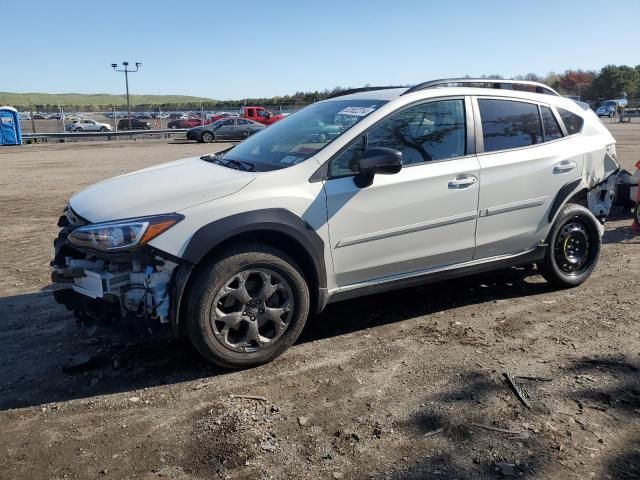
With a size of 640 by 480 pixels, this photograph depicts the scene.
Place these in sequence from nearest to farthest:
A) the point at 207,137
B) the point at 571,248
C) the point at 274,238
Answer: the point at 274,238
the point at 571,248
the point at 207,137

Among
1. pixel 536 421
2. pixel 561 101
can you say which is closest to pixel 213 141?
pixel 561 101

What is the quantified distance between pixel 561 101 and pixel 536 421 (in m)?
3.34

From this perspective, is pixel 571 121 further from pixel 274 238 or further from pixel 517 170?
pixel 274 238

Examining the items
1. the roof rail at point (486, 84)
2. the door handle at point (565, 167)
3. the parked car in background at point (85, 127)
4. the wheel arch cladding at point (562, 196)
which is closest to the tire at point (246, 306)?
the roof rail at point (486, 84)

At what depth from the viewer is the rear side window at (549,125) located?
16.9 ft

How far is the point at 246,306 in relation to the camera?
3828 millimetres

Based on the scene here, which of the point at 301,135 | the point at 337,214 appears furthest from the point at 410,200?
the point at 301,135

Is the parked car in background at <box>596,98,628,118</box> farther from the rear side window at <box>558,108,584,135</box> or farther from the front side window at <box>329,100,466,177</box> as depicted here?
the front side window at <box>329,100,466,177</box>

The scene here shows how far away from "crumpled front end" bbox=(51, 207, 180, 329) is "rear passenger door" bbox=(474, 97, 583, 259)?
2.52 m

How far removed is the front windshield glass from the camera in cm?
429

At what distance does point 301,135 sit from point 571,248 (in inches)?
107

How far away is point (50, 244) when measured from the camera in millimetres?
7352

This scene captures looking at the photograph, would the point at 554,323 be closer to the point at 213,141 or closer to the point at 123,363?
the point at 123,363

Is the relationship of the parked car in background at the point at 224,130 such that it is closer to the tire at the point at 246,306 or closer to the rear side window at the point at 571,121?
the rear side window at the point at 571,121
